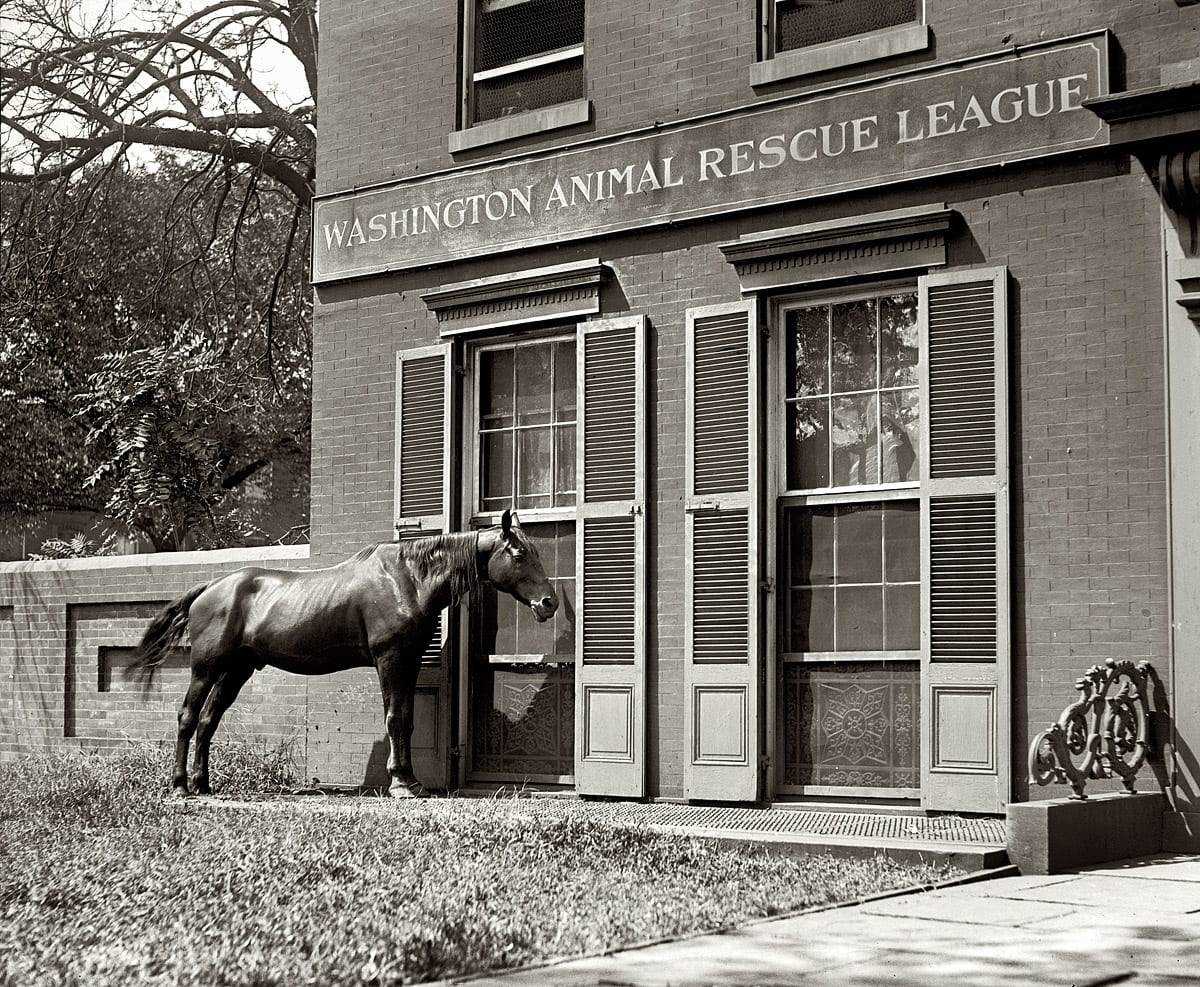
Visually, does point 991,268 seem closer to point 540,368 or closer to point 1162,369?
point 1162,369

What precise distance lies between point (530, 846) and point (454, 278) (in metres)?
5.21

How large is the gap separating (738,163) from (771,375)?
1.44 metres

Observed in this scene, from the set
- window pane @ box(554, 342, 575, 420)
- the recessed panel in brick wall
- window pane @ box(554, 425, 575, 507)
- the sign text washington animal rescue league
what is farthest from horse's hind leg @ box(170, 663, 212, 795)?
the sign text washington animal rescue league

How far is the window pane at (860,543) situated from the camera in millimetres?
10273

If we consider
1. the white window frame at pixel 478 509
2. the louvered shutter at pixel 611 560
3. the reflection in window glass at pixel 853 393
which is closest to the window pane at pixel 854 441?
the reflection in window glass at pixel 853 393

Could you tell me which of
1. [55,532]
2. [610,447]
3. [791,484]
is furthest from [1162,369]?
[55,532]

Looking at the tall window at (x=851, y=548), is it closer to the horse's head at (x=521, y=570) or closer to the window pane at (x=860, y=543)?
the window pane at (x=860, y=543)

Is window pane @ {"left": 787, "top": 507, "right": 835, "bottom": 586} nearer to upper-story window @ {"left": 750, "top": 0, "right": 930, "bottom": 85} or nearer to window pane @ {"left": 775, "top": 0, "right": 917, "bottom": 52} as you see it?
upper-story window @ {"left": 750, "top": 0, "right": 930, "bottom": 85}

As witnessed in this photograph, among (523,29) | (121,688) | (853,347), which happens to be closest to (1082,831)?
(853,347)

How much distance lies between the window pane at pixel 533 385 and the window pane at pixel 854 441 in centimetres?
225

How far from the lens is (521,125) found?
1182 centimetres

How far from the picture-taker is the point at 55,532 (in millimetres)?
34656

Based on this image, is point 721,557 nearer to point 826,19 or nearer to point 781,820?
point 781,820

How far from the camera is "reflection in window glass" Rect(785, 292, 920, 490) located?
1029 centimetres
